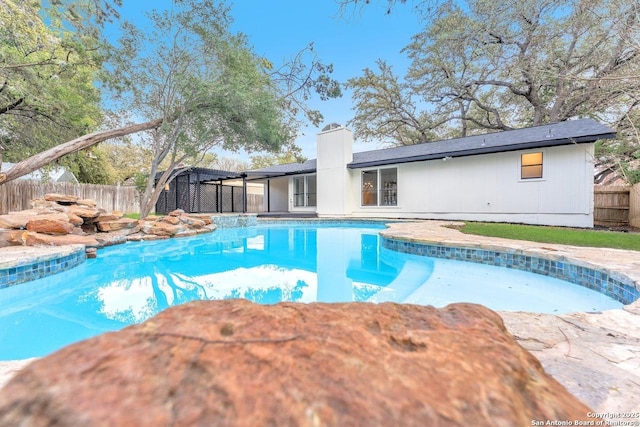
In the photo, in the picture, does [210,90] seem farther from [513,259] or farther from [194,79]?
[513,259]

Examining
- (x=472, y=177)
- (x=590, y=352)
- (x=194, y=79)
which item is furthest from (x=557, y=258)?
(x=194, y=79)

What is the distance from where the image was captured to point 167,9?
8508 mm

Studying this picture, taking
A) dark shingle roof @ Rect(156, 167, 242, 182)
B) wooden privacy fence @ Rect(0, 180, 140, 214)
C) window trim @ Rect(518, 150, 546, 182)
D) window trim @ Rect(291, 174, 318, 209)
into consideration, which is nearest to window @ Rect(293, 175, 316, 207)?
window trim @ Rect(291, 174, 318, 209)

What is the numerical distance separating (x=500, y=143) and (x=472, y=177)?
146 cm

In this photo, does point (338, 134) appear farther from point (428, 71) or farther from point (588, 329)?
point (588, 329)

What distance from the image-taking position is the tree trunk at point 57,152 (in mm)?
7016

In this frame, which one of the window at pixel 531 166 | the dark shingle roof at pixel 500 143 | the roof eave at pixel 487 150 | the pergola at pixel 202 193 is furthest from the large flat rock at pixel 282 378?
the pergola at pixel 202 193

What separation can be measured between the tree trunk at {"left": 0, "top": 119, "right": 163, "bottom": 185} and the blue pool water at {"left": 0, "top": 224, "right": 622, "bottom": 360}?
3259 millimetres

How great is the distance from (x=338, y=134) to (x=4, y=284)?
12.3m

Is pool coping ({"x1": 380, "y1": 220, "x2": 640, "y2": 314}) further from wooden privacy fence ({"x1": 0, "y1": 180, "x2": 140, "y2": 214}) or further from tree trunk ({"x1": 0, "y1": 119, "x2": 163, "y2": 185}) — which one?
wooden privacy fence ({"x1": 0, "y1": 180, "x2": 140, "y2": 214})

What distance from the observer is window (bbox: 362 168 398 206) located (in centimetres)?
1312

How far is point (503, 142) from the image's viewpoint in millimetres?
10016

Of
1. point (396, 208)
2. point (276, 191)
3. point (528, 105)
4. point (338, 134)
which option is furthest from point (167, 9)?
point (528, 105)

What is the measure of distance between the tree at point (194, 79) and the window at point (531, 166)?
8571 millimetres
